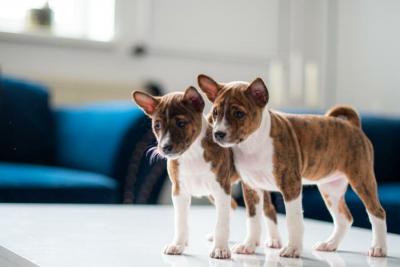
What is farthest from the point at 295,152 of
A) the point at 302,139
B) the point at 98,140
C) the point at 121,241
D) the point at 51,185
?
the point at 98,140

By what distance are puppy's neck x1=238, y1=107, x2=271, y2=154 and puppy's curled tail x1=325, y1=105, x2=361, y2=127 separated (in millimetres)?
117

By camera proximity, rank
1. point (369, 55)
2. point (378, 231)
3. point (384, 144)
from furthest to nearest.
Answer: point (369, 55) < point (384, 144) < point (378, 231)

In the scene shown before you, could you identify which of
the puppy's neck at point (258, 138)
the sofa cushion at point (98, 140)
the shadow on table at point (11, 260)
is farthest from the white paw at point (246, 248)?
the sofa cushion at point (98, 140)

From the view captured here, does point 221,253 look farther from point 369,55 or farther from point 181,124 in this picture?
point 369,55

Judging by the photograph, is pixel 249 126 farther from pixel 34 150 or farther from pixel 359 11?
pixel 359 11

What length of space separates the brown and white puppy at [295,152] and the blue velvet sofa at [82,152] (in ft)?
2.28

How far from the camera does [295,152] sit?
0.66 m

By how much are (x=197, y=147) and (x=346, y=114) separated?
0.20 meters

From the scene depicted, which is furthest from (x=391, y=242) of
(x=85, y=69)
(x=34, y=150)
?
(x=85, y=69)

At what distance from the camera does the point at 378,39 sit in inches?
97.0

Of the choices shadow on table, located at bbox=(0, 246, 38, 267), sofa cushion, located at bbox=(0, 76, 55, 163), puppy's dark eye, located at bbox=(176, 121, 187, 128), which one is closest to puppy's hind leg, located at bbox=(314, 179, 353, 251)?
puppy's dark eye, located at bbox=(176, 121, 187, 128)

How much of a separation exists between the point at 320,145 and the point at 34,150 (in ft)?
3.05

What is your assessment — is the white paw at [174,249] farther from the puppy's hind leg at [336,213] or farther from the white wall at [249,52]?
the white wall at [249,52]

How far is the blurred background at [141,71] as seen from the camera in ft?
4.79
